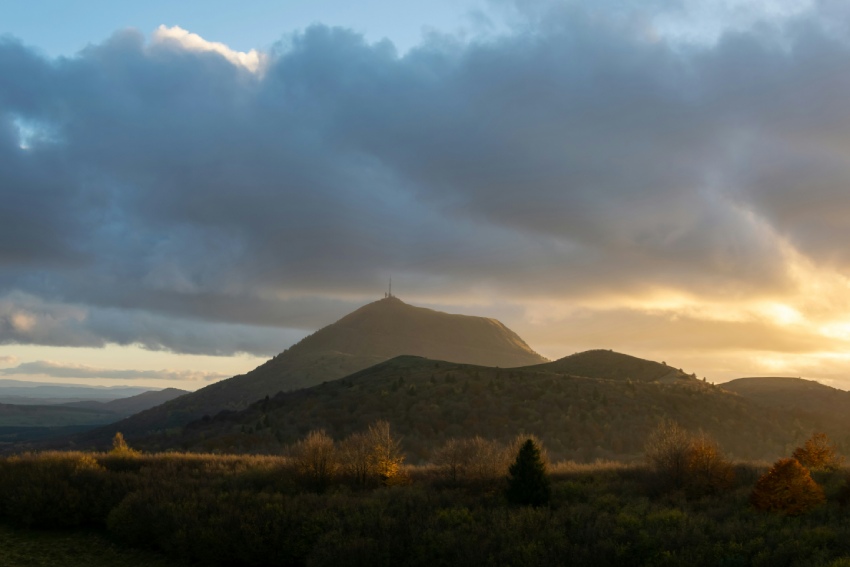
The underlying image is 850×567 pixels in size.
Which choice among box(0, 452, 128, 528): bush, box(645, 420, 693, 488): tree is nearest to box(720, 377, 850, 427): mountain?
box(645, 420, 693, 488): tree

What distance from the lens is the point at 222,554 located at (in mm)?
21016

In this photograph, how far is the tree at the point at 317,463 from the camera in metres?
28.9

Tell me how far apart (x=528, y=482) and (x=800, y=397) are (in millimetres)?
66346

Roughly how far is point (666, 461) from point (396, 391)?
37.7 meters

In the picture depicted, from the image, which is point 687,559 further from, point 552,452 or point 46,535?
point 552,452

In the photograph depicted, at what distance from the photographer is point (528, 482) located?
81.9ft

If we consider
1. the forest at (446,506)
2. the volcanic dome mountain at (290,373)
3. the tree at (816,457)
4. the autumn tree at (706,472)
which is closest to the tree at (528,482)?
the forest at (446,506)

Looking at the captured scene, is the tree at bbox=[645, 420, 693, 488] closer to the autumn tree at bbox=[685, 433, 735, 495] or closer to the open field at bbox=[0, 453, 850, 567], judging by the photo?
the autumn tree at bbox=[685, 433, 735, 495]

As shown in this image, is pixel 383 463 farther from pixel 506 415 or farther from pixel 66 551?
pixel 506 415

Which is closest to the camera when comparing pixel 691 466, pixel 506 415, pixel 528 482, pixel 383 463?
pixel 528 482

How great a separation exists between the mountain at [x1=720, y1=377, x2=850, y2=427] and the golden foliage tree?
47.6 meters

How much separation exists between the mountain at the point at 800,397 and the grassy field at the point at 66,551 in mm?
61763

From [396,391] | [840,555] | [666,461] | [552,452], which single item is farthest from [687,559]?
[396,391]

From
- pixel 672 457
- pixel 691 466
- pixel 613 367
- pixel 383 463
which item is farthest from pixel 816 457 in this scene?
pixel 613 367
